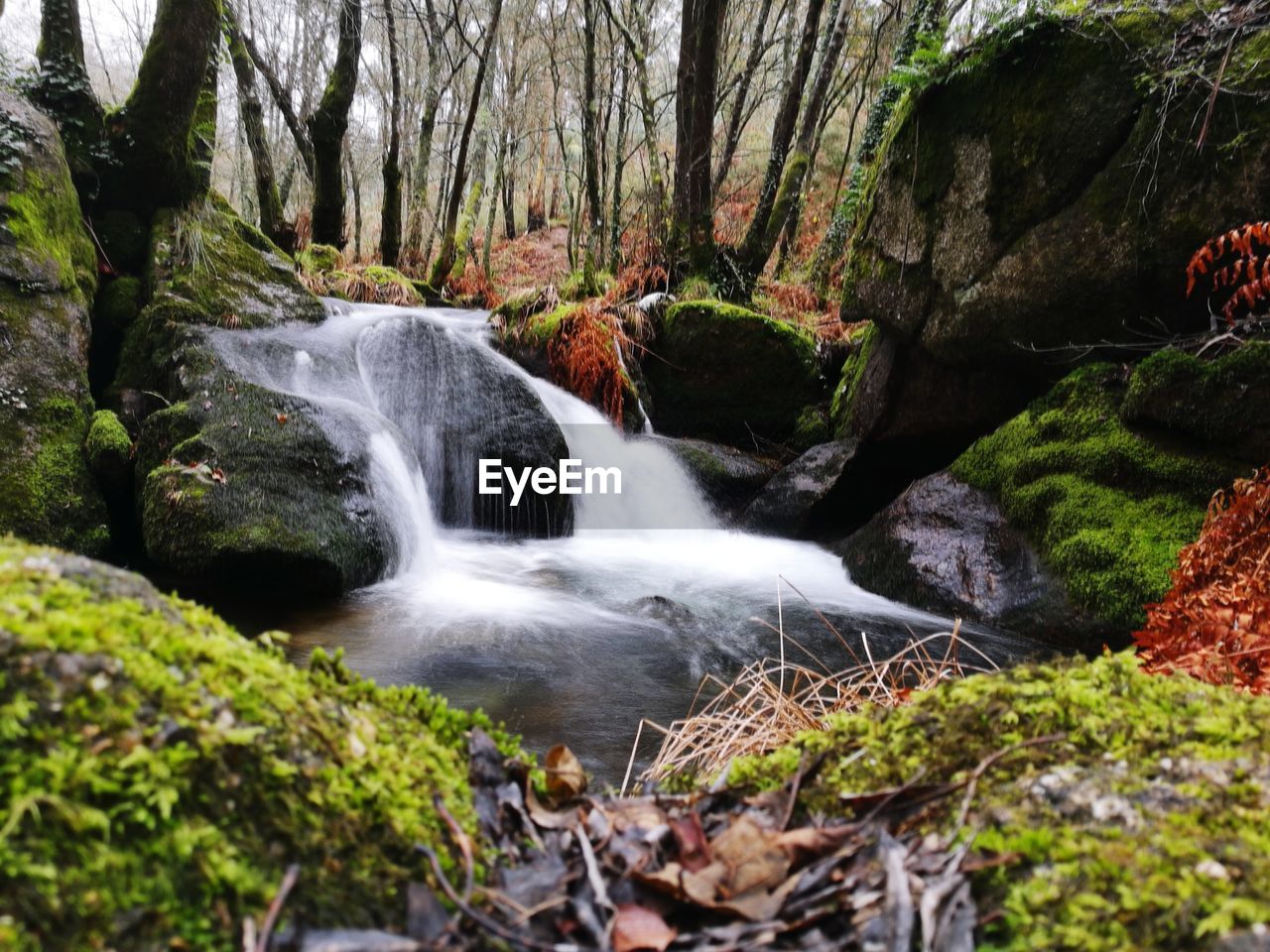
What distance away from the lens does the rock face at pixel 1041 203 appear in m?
4.65

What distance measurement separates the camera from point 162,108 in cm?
666

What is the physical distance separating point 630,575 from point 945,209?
4.61 metres

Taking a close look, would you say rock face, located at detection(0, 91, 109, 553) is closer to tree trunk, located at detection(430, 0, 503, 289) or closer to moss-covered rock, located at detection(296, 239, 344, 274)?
moss-covered rock, located at detection(296, 239, 344, 274)

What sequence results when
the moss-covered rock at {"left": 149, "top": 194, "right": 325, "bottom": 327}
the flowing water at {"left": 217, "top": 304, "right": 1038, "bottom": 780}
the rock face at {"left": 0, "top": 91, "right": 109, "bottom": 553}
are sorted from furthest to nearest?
the moss-covered rock at {"left": 149, "top": 194, "right": 325, "bottom": 327} < the rock face at {"left": 0, "top": 91, "right": 109, "bottom": 553} < the flowing water at {"left": 217, "top": 304, "right": 1038, "bottom": 780}

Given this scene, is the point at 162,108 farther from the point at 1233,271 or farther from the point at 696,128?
the point at 1233,271

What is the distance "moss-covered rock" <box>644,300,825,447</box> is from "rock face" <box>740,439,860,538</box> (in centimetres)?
160

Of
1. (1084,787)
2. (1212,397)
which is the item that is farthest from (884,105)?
(1084,787)

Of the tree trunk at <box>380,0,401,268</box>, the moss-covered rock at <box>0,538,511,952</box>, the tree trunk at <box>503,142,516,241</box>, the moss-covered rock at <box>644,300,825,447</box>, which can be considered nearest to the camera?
the moss-covered rock at <box>0,538,511,952</box>

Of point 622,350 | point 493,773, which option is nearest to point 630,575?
point 622,350

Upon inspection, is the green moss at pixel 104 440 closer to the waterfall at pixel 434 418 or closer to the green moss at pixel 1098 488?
the waterfall at pixel 434 418

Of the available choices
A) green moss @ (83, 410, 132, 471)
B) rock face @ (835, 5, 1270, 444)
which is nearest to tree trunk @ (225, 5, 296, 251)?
green moss @ (83, 410, 132, 471)

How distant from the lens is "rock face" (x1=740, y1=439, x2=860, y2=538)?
745 centimetres

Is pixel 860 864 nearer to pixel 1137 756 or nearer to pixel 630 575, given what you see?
pixel 1137 756

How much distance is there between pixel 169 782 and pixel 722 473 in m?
7.68
